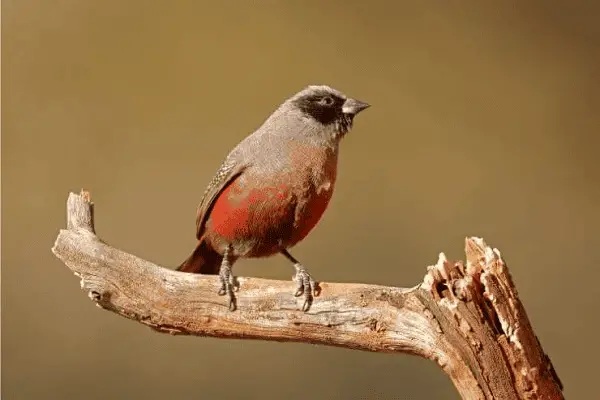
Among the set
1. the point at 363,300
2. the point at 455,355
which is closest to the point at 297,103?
the point at 363,300

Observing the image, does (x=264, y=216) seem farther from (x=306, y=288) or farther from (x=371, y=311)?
(x=371, y=311)

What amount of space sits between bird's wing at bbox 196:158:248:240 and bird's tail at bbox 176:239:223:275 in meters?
0.09

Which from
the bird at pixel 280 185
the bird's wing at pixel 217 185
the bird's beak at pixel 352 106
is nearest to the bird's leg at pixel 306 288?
the bird at pixel 280 185

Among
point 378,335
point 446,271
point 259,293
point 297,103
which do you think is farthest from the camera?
point 297,103

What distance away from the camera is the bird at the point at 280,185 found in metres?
2.51

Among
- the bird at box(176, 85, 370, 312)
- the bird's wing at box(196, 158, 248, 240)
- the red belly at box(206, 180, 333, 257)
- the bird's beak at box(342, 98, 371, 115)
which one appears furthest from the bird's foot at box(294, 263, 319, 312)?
the bird's beak at box(342, 98, 371, 115)

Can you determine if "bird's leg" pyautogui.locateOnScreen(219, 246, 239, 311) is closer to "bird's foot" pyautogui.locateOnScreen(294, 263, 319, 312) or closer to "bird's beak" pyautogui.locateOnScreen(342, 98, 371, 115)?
"bird's foot" pyautogui.locateOnScreen(294, 263, 319, 312)

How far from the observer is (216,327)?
8.16 ft

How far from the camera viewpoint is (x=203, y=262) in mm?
2848

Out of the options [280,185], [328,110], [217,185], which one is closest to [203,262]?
[217,185]

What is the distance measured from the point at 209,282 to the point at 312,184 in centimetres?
44

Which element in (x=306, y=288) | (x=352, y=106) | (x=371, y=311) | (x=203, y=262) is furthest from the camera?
(x=203, y=262)

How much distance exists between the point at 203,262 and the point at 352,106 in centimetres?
75

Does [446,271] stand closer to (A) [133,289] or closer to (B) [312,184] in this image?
(B) [312,184]
